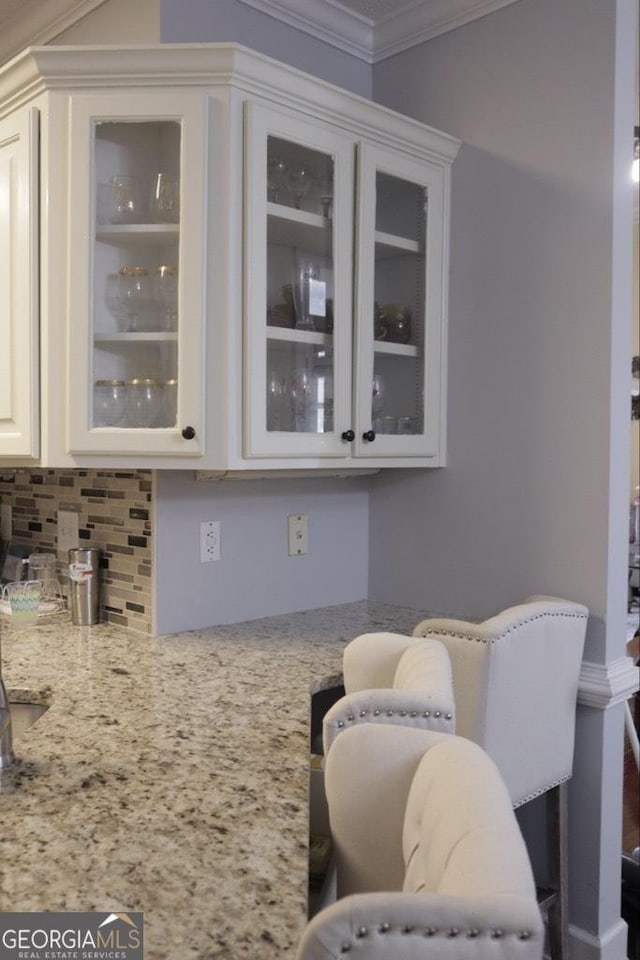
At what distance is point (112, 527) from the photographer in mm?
2195

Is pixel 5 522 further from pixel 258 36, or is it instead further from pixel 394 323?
pixel 258 36

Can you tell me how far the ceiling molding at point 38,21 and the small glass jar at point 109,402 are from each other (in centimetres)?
110

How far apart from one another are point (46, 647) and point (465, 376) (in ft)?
4.35

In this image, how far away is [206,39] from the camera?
2.13 m

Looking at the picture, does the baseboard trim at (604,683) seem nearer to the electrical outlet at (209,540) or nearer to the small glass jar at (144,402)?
the electrical outlet at (209,540)

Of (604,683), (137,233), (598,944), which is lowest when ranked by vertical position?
(598,944)

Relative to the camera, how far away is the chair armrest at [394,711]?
1.10 meters

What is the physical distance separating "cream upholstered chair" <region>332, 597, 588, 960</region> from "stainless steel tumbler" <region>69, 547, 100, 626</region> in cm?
88

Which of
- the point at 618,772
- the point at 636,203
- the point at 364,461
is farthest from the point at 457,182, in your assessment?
the point at 636,203

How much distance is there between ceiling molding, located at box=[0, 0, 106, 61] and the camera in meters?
2.29

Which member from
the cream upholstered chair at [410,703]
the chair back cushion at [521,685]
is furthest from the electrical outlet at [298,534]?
the cream upholstered chair at [410,703]

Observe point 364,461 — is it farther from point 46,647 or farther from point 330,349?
point 46,647

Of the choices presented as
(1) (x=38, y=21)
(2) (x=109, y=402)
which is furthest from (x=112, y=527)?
(1) (x=38, y=21)

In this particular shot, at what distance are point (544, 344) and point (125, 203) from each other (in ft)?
3.60
